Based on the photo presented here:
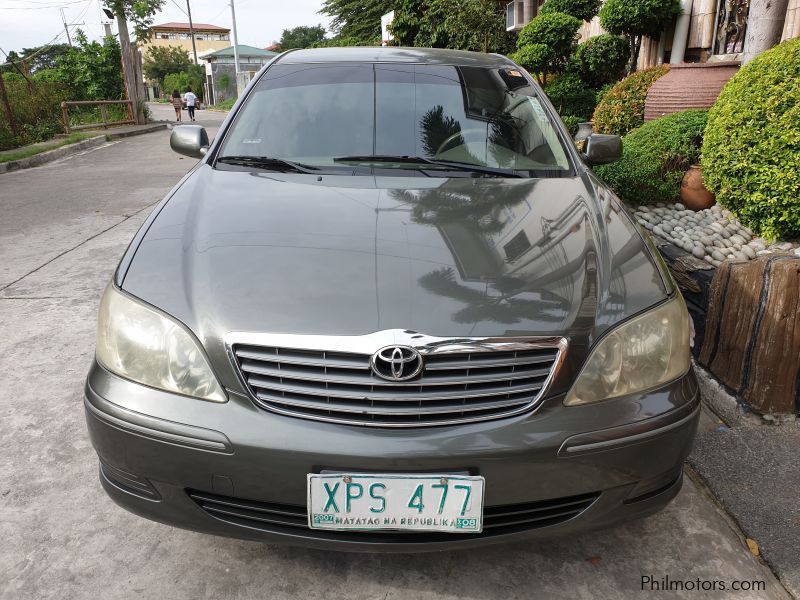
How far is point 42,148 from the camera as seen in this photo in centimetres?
1170

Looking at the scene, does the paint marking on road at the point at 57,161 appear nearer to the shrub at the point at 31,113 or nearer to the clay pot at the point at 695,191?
the shrub at the point at 31,113

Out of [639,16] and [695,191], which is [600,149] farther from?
[639,16]

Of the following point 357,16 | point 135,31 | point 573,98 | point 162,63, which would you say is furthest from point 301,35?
point 573,98

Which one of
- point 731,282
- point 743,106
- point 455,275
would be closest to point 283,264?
point 455,275

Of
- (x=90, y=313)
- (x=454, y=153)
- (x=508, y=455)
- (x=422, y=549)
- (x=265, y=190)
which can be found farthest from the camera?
(x=90, y=313)

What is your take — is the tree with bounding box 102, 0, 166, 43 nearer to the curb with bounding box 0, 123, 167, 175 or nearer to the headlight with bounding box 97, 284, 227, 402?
the curb with bounding box 0, 123, 167, 175

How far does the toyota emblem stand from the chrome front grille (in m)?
0.01

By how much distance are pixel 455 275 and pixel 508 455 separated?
485mm

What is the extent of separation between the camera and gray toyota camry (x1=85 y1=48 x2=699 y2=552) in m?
1.50

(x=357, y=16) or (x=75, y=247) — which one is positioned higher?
(x=357, y=16)

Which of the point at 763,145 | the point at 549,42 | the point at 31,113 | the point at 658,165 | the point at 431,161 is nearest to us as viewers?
the point at 431,161

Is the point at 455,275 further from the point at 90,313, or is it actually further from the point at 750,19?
the point at 750,19

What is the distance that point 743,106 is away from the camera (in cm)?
375

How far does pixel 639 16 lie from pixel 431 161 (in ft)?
24.8
